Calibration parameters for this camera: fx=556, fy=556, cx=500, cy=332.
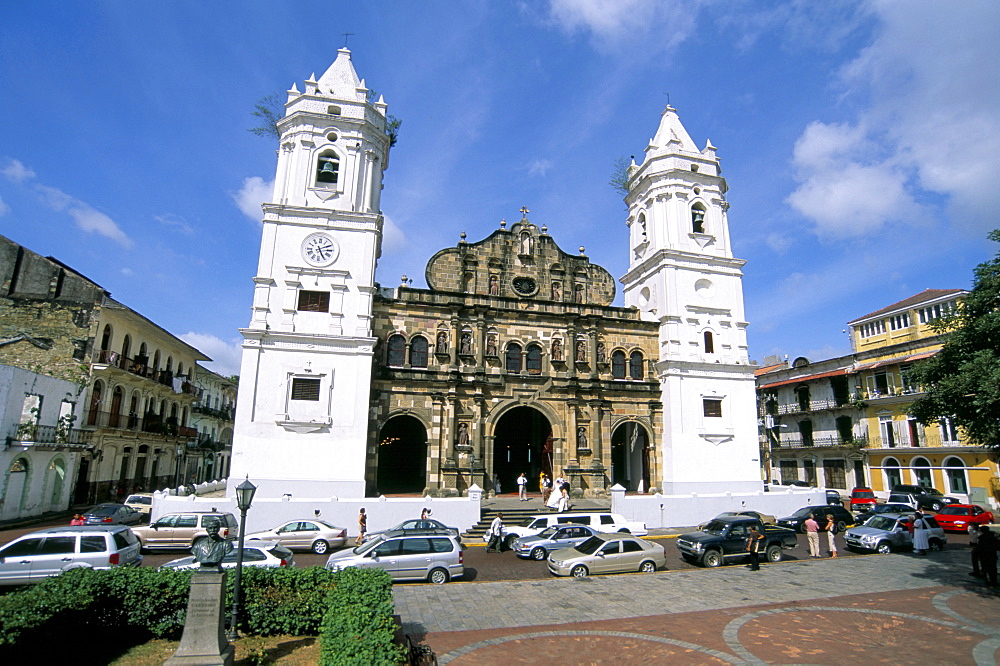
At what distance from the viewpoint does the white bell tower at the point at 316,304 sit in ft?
80.2

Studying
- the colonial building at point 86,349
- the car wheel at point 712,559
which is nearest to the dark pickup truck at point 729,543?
the car wheel at point 712,559

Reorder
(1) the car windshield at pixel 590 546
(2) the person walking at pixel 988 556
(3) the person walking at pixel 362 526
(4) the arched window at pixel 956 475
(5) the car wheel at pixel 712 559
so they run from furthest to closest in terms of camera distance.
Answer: (4) the arched window at pixel 956 475
(3) the person walking at pixel 362 526
(5) the car wheel at pixel 712 559
(1) the car windshield at pixel 590 546
(2) the person walking at pixel 988 556

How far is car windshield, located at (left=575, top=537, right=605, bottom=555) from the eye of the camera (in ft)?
54.4

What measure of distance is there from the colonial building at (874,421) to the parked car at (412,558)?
28.8 meters

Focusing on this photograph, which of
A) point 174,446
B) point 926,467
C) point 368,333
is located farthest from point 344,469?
point 926,467

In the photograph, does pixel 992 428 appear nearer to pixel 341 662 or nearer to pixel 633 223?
pixel 341 662

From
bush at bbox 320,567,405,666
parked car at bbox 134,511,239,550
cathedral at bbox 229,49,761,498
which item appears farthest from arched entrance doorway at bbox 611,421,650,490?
bush at bbox 320,567,405,666

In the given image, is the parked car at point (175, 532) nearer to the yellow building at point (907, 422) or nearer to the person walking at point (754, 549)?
the person walking at point (754, 549)

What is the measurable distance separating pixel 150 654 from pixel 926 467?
40.8 metres

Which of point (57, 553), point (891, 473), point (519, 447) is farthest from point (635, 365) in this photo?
point (57, 553)

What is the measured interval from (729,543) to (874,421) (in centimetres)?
2641

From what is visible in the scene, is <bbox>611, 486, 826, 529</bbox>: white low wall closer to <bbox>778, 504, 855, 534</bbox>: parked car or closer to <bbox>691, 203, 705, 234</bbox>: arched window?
<bbox>778, 504, 855, 534</bbox>: parked car

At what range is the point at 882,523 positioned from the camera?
20797 millimetres

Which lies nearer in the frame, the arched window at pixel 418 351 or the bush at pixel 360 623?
the bush at pixel 360 623
